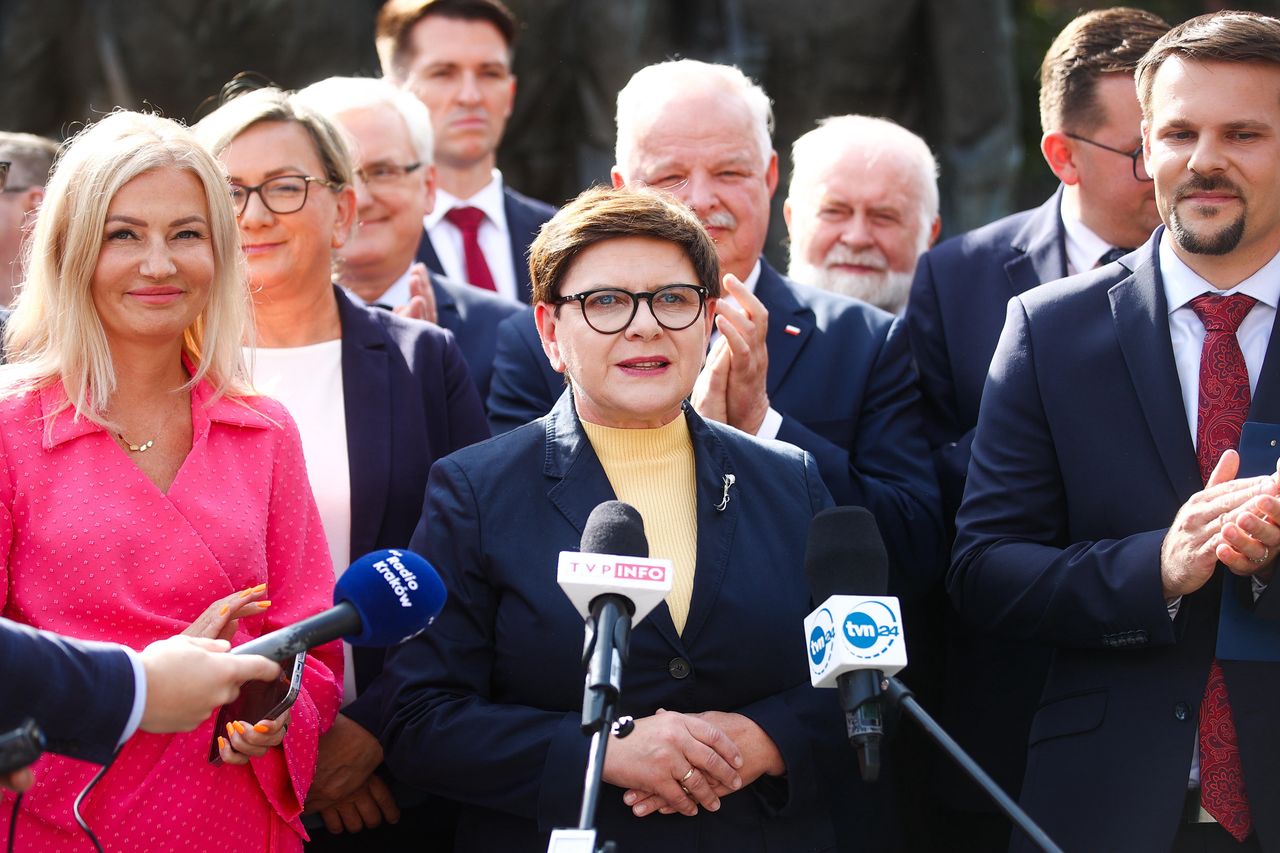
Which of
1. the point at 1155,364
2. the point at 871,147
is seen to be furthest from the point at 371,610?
the point at 871,147

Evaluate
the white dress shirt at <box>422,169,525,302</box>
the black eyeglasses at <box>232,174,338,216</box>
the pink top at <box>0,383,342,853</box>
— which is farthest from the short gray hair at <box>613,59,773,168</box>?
the pink top at <box>0,383,342,853</box>

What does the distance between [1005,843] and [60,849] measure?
2644mm

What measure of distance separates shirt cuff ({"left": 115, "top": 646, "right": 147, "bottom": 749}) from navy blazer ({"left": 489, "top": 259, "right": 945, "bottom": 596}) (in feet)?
6.01

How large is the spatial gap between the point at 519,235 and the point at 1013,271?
2207mm

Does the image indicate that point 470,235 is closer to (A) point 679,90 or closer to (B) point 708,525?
(A) point 679,90

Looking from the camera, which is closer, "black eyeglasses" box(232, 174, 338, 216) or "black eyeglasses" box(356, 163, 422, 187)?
"black eyeglasses" box(232, 174, 338, 216)

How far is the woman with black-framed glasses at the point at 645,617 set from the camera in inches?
141

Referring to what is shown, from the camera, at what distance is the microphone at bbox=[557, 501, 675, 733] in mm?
2795

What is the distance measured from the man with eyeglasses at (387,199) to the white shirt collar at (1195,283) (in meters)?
2.23

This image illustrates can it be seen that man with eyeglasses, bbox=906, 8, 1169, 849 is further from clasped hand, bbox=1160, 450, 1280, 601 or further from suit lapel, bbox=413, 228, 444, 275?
suit lapel, bbox=413, 228, 444, 275

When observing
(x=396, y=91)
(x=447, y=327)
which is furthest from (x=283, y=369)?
(x=396, y=91)

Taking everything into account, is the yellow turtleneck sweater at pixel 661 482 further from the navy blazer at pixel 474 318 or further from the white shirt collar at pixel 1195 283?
the navy blazer at pixel 474 318

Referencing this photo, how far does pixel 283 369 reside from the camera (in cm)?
470

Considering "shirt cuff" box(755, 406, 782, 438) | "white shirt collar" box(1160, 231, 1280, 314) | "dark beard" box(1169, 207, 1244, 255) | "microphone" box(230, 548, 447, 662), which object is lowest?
"microphone" box(230, 548, 447, 662)
